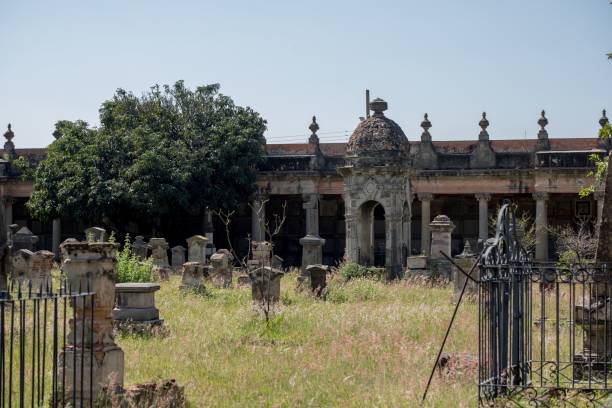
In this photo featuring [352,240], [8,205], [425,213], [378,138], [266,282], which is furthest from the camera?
[8,205]

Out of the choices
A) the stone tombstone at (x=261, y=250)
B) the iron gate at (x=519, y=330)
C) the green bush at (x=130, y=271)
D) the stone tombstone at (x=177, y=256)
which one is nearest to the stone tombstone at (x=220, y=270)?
the stone tombstone at (x=261, y=250)

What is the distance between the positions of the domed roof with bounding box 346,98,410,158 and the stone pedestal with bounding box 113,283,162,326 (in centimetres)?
930

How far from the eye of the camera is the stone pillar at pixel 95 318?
814 centimetres

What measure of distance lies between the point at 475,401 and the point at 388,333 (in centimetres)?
358

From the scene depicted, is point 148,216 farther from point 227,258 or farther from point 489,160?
point 489,160

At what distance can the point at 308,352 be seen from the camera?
34.8 feet

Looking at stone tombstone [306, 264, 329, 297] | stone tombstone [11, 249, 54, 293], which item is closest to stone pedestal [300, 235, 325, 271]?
stone tombstone [306, 264, 329, 297]

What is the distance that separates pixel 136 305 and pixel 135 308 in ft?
0.20

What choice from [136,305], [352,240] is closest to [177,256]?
[352,240]

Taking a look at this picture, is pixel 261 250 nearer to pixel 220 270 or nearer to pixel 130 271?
pixel 220 270

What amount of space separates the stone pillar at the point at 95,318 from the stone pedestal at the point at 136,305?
4170 mm

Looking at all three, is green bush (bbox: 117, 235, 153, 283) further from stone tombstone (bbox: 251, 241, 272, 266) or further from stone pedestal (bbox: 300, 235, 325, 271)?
stone pedestal (bbox: 300, 235, 325, 271)

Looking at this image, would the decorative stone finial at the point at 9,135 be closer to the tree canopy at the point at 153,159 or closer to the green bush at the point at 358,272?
the tree canopy at the point at 153,159

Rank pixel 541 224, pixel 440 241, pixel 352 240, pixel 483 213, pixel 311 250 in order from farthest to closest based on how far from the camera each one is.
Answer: pixel 483 213 → pixel 541 224 → pixel 311 250 → pixel 352 240 → pixel 440 241
